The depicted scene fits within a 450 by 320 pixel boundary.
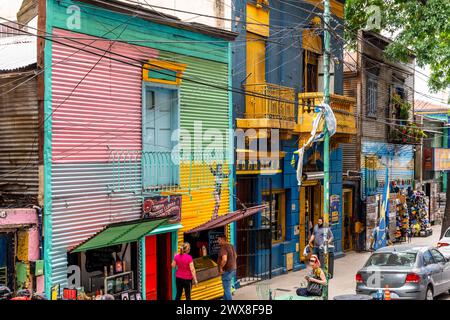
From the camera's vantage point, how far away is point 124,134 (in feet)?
41.7

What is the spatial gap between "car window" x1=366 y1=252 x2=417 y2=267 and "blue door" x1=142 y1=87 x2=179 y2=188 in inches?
203

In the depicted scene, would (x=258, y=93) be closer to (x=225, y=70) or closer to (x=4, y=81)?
(x=225, y=70)

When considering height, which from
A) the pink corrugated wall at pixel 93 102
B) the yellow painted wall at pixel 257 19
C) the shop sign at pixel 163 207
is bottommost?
the shop sign at pixel 163 207

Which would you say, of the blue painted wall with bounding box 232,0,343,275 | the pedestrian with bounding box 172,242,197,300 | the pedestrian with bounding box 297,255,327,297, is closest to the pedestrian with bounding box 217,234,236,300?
the pedestrian with bounding box 172,242,197,300

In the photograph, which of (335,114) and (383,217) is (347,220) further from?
(335,114)

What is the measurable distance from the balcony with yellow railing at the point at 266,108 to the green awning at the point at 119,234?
5.54 meters

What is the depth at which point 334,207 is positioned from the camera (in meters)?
23.0

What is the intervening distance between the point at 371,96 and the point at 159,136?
14729mm

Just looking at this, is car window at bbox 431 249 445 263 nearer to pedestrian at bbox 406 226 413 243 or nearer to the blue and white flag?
the blue and white flag

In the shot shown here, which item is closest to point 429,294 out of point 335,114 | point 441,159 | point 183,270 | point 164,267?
point 183,270

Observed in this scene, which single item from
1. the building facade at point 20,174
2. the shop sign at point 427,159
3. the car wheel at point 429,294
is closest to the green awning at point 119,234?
the building facade at point 20,174

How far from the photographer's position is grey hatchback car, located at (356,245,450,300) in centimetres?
1363

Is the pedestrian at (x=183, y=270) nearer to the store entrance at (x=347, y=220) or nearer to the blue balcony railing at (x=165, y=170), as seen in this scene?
the blue balcony railing at (x=165, y=170)

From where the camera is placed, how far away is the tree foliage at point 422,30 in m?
20.3
